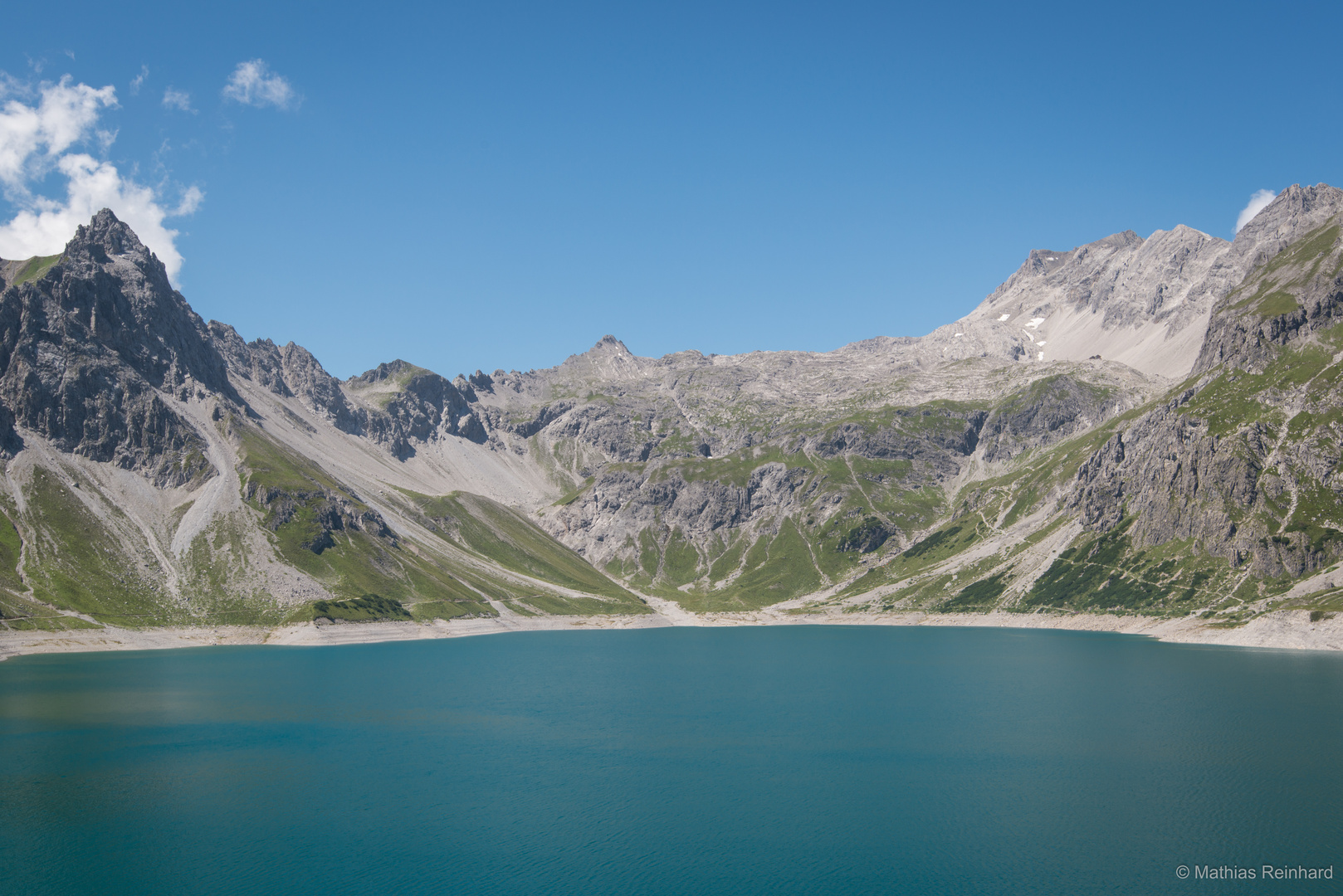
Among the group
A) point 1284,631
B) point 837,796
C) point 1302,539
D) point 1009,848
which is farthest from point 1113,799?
point 1302,539

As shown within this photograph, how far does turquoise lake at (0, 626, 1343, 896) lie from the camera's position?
180ft

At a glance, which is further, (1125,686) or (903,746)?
(1125,686)

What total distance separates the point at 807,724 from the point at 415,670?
90270 mm

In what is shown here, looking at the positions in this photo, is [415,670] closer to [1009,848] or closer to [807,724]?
[807,724]

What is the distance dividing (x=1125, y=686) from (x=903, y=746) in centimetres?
5593

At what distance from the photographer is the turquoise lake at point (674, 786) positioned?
55.0 meters

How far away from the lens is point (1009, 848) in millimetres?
58375

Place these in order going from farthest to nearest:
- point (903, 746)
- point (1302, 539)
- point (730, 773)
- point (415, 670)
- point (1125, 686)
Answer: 1. point (1302, 539)
2. point (415, 670)
3. point (1125, 686)
4. point (903, 746)
5. point (730, 773)

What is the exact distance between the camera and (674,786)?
74938 millimetres

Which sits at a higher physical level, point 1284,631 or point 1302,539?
point 1302,539

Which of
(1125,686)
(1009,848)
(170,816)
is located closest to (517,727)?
(170,816)

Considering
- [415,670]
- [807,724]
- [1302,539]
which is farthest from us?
[1302,539]

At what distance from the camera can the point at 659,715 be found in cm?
10931

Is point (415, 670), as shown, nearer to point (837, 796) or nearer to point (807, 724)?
point (807, 724)
